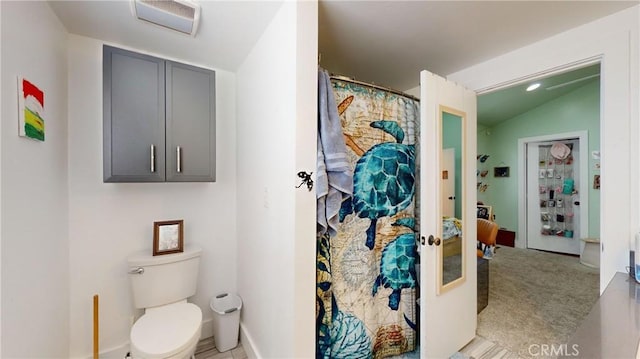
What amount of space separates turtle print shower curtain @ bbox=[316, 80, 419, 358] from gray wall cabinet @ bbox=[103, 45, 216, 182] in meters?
1.09

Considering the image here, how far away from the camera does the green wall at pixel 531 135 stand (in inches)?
148

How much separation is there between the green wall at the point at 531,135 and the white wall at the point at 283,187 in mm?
4980

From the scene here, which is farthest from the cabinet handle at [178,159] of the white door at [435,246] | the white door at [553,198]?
the white door at [553,198]

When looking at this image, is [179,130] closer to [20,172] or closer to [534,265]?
[20,172]

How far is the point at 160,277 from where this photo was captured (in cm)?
169

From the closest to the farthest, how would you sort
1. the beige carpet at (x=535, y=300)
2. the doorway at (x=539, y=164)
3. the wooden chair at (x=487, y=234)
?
the beige carpet at (x=535, y=300) → the wooden chair at (x=487, y=234) → the doorway at (x=539, y=164)

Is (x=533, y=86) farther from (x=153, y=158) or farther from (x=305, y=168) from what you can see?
(x=153, y=158)

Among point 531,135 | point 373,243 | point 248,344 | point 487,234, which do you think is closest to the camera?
point 373,243

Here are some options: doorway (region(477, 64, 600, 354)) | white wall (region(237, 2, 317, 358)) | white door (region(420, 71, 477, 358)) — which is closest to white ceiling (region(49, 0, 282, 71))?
white wall (region(237, 2, 317, 358))

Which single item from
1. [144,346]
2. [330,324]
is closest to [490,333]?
[330,324]

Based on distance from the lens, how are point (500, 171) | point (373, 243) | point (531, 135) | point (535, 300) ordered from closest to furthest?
point (373, 243), point (535, 300), point (531, 135), point (500, 171)

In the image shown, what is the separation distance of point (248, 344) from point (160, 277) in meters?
0.82

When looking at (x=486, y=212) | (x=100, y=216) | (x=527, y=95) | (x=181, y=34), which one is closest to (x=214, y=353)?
(x=100, y=216)

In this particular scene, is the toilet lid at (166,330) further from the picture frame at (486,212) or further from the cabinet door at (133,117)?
the picture frame at (486,212)
